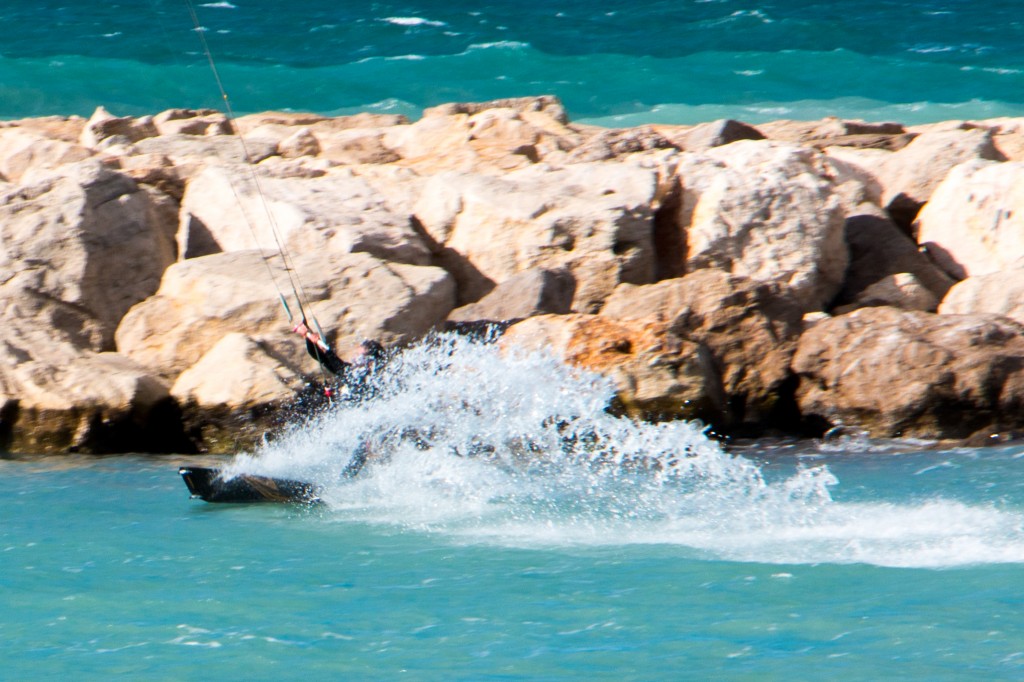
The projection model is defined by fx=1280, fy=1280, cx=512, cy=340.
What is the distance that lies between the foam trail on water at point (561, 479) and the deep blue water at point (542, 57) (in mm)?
17913

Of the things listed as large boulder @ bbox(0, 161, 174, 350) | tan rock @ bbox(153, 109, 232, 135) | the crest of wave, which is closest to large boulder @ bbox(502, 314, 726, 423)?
the crest of wave

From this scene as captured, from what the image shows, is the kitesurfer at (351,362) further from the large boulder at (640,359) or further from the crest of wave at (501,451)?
the large boulder at (640,359)

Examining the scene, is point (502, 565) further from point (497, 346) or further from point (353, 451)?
point (497, 346)

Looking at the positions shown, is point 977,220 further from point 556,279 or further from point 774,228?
point 556,279

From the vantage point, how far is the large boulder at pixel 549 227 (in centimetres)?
1204

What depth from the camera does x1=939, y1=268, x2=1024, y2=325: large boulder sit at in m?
11.3

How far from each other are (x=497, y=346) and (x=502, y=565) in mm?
3708

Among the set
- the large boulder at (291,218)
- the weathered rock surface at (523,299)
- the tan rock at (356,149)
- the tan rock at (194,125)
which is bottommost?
the weathered rock surface at (523,299)

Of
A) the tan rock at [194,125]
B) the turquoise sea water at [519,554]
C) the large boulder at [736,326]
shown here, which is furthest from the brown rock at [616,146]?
the tan rock at [194,125]

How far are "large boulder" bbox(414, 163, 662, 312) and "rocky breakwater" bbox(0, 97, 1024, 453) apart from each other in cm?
2

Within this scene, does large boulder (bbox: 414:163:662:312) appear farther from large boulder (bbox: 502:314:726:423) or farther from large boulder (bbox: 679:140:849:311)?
large boulder (bbox: 502:314:726:423)

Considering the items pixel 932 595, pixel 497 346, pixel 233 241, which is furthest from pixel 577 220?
pixel 932 595

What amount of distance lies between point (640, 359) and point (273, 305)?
3.24 m

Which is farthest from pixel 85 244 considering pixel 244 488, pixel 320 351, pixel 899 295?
pixel 899 295
